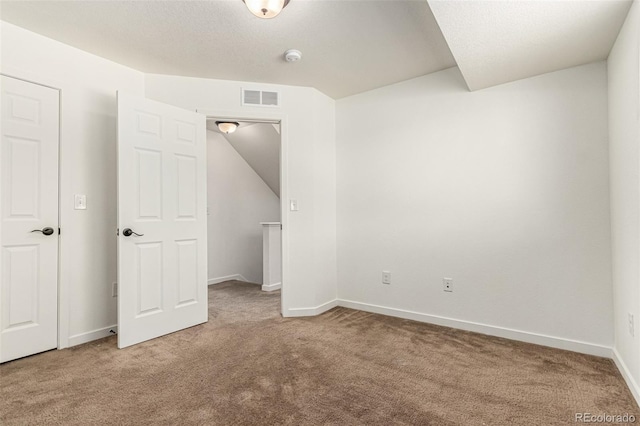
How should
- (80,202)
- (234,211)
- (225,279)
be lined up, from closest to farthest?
(80,202) < (225,279) < (234,211)

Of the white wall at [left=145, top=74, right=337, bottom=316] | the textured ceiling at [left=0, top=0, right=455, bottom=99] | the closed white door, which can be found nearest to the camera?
the textured ceiling at [left=0, top=0, right=455, bottom=99]

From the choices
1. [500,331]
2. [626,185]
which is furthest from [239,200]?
[626,185]

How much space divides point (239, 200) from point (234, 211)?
210mm

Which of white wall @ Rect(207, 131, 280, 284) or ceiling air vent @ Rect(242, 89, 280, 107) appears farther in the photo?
white wall @ Rect(207, 131, 280, 284)

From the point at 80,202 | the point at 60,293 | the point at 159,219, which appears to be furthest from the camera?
the point at 159,219

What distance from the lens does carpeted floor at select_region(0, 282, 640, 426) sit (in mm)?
1594

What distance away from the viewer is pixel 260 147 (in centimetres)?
485

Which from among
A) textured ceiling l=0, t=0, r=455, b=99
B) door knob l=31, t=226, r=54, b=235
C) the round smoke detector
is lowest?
door knob l=31, t=226, r=54, b=235

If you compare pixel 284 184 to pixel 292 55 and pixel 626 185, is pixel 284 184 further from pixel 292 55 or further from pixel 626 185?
pixel 626 185

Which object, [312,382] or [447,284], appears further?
[447,284]

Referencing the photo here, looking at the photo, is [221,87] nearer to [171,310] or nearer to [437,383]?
Result: [171,310]

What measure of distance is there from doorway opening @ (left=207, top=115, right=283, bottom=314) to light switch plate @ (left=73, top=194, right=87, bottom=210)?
7.96 ft

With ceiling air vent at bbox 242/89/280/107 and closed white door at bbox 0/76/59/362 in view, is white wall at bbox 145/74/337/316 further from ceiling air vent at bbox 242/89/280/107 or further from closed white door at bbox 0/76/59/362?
closed white door at bbox 0/76/59/362

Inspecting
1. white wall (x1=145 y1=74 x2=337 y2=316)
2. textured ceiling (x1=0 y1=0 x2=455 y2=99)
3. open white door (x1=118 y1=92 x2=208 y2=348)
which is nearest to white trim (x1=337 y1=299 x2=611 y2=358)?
white wall (x1=145 y1=74 x2=337 y2=316)
